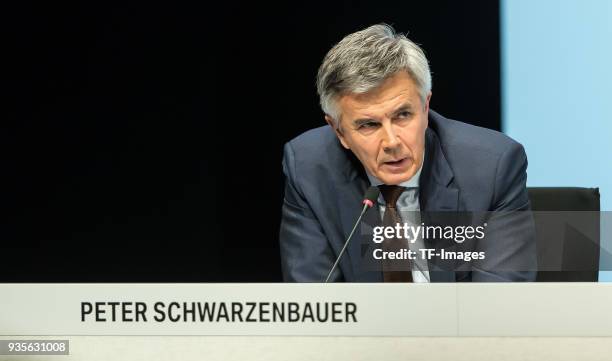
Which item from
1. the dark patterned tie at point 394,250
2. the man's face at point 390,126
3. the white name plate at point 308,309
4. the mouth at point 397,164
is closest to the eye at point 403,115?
the man's face at point 390,126

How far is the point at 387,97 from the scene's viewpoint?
7.55ft

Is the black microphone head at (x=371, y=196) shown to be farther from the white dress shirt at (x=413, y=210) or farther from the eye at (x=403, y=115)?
the eye at (x=403, y=115)

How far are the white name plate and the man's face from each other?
36 centimetres

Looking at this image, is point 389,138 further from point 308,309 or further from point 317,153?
point 308,309

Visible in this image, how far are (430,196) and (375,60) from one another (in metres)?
0.36

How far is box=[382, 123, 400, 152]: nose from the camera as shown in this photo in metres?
2.29

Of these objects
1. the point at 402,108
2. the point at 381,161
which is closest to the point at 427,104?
the point at 402,108

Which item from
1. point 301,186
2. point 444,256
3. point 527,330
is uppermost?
point 301,186

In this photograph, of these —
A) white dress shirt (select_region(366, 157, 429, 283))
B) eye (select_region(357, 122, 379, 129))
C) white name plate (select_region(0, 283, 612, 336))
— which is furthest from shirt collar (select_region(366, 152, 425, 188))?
white name plate (select_region(0, 283, 612, 336))

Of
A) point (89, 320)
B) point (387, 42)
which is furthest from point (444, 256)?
point (89, 320)

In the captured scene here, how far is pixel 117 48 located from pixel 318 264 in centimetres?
75

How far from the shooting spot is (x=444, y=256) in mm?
2156

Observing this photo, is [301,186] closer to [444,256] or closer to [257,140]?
[257,140]

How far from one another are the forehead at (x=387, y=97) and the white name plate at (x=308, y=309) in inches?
18.1
